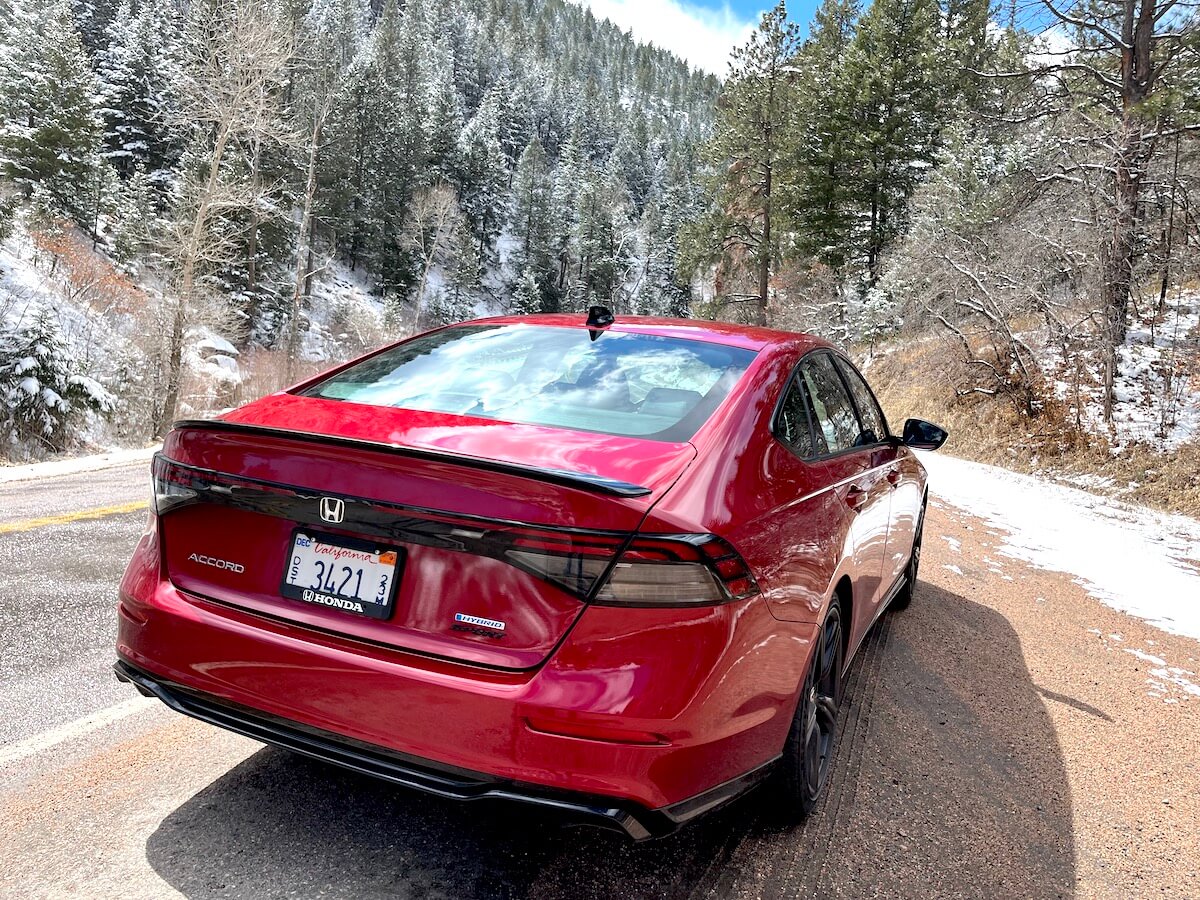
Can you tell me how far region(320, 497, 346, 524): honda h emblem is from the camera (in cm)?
176

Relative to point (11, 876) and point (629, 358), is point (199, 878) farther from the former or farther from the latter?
point (629, 358)

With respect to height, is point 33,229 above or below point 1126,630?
above

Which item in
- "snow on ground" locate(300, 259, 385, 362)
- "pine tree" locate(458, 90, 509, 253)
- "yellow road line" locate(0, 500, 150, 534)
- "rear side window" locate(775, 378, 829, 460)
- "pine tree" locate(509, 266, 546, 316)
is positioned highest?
"pine tree" locate(458, 90, 509, 253)

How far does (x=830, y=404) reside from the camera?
3121 mm

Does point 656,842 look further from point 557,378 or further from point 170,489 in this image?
point 170,489

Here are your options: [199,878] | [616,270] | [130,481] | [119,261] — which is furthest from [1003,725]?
[616,270]

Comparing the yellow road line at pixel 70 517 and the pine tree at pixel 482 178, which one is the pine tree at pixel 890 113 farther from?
the pine tree at pixel 482 178

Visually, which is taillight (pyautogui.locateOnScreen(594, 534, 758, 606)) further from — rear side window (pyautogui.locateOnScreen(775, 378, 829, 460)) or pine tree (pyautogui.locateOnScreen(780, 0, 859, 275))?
pine tree (pyautogui.locateOnScreen(780, 0, 859, 275))

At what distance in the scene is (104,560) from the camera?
4406 mm

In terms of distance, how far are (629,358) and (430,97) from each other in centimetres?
7228

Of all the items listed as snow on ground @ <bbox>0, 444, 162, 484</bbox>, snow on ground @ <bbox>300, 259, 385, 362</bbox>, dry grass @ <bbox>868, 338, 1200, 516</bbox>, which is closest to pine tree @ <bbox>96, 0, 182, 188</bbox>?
snow on ground @ <bbox>300, 259, 385, 362</bbox>

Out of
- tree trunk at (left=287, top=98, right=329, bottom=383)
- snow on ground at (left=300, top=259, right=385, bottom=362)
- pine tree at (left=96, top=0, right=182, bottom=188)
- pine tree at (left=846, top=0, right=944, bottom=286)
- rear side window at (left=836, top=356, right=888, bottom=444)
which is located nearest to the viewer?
rear side window at (left=836, top=356, right=888, bottom=444)

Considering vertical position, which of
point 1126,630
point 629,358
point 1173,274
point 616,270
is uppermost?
point 616,270

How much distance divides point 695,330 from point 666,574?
1504 mm
